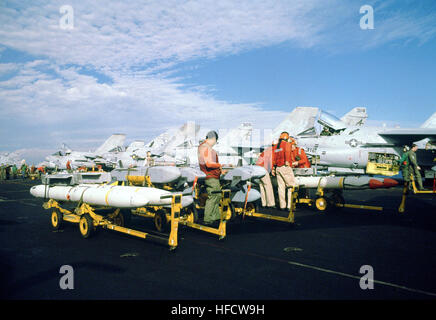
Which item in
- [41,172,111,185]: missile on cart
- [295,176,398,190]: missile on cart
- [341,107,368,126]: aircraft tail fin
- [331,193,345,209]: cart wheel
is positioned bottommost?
[331,193,345,209]: cart wheel

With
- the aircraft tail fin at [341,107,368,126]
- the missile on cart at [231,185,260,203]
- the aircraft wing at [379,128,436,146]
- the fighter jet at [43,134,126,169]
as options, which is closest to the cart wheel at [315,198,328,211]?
the missile on cart at [231,185,260,203]

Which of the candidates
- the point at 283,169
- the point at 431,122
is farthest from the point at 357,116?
the point at 283,169

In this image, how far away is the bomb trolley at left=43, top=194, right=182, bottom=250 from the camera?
550 cm

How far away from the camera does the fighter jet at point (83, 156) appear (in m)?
32.2

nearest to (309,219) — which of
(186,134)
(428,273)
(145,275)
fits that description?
(428,273)

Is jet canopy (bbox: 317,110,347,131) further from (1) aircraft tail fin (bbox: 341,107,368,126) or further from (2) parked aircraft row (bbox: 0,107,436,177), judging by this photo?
(1) aircraft tail fin (bbox: 341,107,368,126)

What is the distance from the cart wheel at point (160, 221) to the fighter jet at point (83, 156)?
2494 centimetres

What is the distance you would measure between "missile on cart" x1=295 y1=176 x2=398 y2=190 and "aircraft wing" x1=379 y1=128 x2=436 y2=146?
826cm

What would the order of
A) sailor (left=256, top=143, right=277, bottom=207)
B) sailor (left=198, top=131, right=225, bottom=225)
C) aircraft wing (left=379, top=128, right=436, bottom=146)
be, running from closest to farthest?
sailor (left=198, top=131, right=225, bottom=225) → sailor (left=256, top=143, right=277, bottom=207) → aircraft wing (left=379, top=128, right=436, bottom=146)

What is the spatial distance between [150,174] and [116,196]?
117cm

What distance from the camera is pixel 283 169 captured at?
312 inches

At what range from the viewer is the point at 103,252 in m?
5.55

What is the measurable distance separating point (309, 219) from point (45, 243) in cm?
725

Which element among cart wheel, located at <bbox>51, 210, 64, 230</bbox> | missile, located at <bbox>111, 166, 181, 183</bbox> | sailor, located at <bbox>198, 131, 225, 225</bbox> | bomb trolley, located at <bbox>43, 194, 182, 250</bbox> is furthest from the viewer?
cart wheel, located at <bbox>51, 210, 64, 230</bbox>
